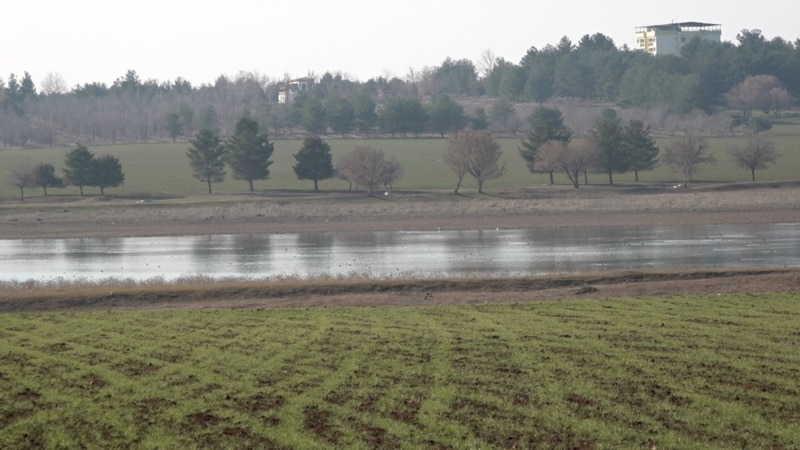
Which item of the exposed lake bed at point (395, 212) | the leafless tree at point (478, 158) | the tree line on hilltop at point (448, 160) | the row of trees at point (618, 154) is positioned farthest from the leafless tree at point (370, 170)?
the row of trees at point (618, 154)

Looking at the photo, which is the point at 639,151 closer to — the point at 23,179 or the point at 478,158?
the point at 478,158

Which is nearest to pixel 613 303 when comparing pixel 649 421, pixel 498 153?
pixel 649 421

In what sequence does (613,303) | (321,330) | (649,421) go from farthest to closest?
(613,303), (321,330), (649,421)

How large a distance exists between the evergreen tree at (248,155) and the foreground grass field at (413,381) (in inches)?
2742

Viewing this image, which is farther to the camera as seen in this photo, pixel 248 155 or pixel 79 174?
pixel 248 155

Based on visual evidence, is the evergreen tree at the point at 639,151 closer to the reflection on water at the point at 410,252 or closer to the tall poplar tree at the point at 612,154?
the tall poplar tree at the point at 612,154

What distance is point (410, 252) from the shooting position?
47156 millimetres

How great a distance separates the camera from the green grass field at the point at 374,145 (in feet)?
301

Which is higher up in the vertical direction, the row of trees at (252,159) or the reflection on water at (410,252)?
the row of trees at (252,159)

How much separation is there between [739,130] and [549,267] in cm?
10246

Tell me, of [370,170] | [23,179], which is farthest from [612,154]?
[23,179]

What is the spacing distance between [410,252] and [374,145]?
258 feet

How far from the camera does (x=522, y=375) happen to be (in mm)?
16031

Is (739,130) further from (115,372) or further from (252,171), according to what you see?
(115,372)
